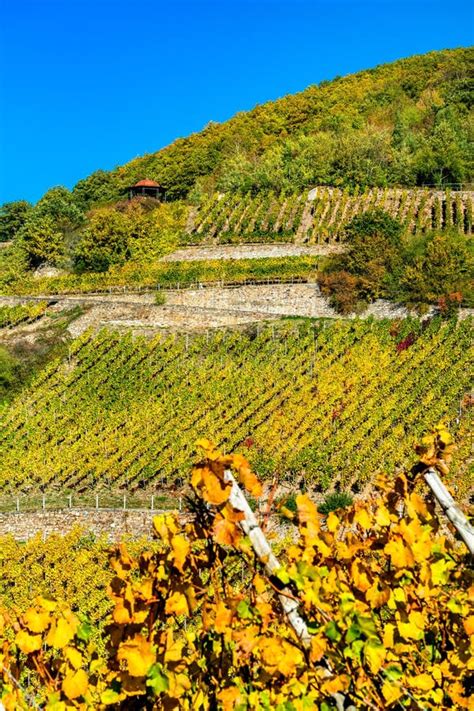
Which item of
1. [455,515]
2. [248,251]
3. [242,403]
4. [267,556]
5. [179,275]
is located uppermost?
[248,251]

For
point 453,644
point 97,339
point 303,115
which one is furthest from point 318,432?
point 303,115

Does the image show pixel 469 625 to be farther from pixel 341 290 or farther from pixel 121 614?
pixel 341 290

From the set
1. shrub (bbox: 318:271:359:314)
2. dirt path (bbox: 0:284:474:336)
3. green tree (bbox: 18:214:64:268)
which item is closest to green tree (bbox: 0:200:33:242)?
green tree (bbox: 18:214:64:268)

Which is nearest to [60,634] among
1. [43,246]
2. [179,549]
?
[179,549]

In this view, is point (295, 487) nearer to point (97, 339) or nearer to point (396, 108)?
point (97, 339)

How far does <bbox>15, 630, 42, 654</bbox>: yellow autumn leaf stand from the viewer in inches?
113

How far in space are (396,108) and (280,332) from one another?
3769 cm

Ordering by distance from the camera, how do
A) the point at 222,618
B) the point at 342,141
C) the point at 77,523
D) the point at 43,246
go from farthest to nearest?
1. the point at 342,141
2. the point at 43,246
3. the point at 77,523
4. the point at 222,618

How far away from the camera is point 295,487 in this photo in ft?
53.2

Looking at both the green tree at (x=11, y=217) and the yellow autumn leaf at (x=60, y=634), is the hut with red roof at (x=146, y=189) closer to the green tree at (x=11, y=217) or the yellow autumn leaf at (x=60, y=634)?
the green tree at (x=11, y=217)

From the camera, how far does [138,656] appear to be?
2549 millimetres

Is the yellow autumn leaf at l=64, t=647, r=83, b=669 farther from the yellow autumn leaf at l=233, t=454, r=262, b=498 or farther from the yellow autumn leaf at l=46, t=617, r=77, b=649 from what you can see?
the yellow autumn leaf at l=233, t=454, r=262, b=498

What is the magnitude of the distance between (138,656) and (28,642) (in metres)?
0.57

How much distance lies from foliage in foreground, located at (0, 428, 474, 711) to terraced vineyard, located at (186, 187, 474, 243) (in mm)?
27924
